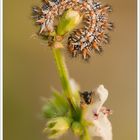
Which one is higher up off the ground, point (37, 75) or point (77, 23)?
point (77, 23)

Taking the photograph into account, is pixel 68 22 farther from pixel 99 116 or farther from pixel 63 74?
pixel 99 116

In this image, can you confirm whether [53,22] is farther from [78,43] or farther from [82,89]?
[82,89]

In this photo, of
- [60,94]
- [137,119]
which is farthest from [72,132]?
[137,119]

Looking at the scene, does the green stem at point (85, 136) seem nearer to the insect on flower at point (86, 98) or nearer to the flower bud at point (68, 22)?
the insect on flower at point (86, 98)

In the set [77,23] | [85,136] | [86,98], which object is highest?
[77,23]

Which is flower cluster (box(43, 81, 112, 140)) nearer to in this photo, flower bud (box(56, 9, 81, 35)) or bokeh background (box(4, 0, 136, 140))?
bokeh background (box(4, 0, 136, 140))

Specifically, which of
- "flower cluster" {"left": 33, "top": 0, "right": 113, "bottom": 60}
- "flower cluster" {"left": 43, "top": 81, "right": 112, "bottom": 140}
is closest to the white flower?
"flower cluster" {"left": 43, "top": 81, "right": 112, "bottom": 140}

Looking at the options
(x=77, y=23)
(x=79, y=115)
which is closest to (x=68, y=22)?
(x=77, y=23)
